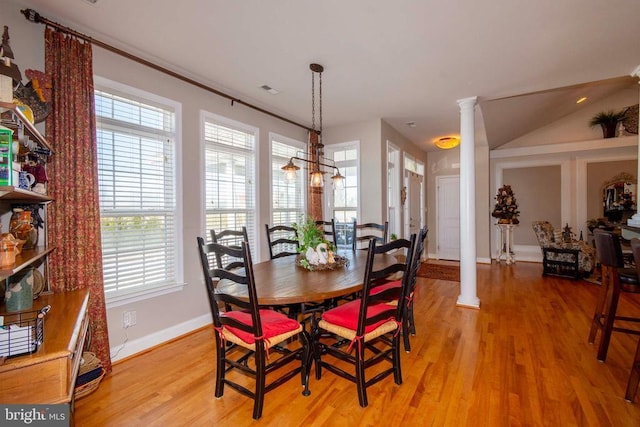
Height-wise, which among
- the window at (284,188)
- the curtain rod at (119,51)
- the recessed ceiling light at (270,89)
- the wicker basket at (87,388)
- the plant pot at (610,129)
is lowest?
the wicker basket at (87,388)

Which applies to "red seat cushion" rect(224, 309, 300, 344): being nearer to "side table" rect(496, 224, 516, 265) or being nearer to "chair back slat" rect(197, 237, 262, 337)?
"chair back slat" rect(197, 237, 262, 337)

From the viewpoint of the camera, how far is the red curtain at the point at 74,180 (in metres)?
2.13

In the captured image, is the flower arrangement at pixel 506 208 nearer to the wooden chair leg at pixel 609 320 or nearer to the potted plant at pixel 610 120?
the potted plant at pixel 610 120

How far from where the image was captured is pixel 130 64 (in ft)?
8.70

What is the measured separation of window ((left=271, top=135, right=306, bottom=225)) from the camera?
4.29 m

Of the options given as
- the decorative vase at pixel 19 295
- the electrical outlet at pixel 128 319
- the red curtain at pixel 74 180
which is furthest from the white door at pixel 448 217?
the decorative vase at pixel 19 295

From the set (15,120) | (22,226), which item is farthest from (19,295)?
(15,120)

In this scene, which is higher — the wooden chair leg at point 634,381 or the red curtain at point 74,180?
the red curtain at point 74,180

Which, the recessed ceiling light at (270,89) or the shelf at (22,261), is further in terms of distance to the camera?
the recessed ceiling light at (270,89)

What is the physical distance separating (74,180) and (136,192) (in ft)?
1.74

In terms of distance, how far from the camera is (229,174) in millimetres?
3646

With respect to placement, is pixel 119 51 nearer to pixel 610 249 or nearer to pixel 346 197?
pixel 346 197

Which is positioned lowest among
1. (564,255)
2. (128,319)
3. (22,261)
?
(128,319)

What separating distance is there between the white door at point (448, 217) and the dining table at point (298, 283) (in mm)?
5182
